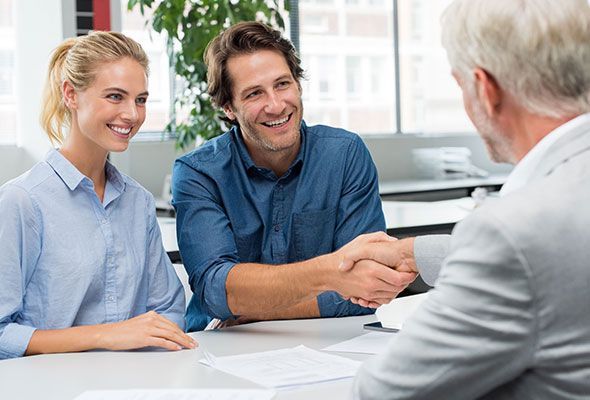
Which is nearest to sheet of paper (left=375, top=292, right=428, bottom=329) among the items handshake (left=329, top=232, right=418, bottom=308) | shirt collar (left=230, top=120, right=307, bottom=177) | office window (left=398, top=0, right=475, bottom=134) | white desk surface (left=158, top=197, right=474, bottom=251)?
handshake (left=329, top=232, right=418, bottom=308)

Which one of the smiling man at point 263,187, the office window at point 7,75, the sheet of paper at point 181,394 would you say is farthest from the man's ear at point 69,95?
the office window at point 7,75

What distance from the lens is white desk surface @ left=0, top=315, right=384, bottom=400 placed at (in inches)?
62.3

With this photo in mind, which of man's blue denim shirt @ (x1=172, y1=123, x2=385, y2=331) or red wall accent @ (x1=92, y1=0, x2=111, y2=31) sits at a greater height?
red wall accent @ (x1=92, y1=0, x2=111, y2=31)

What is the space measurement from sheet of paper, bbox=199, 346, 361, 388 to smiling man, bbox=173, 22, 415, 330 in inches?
12.3

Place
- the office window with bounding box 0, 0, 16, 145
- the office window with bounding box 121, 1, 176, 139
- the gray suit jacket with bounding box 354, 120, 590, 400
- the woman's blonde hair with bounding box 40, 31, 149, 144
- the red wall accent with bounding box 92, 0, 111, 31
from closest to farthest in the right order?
the gray suit jacket with bounding box 354, 120, 590, 400
the woman's blonde hair with bounding box 40, 31, 149, 144
the red wall accent with bounding box 92, 0, 111, 31
the office window with bounding box 0, 0, 16, 145
the office window with bounding box 121, 1, 176, 139

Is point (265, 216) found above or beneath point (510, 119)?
beneath

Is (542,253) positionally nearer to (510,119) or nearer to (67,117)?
(510,119)

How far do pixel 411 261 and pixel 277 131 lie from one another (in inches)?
24.1

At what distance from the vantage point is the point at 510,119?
43.3 inches

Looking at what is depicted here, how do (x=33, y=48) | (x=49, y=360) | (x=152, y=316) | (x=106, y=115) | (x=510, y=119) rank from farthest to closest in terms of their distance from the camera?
(x=33, y=48), (x=106, y=115), (x=152, y=316), (x=49, y=360), (x=510, y=119)

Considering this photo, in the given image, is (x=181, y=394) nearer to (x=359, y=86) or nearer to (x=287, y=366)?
(x=287, y=366)

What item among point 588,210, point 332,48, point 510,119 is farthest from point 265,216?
point 332,48

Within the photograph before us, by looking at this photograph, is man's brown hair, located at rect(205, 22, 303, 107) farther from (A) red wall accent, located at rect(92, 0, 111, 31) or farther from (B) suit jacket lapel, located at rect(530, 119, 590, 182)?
(A) red wall accent, located at rect(92, 0, 111, 31)

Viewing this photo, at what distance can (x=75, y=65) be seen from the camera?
84.7 inches
